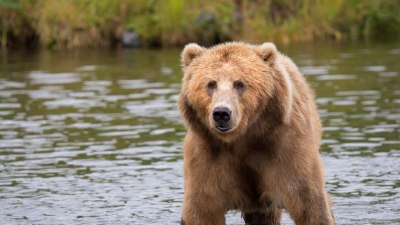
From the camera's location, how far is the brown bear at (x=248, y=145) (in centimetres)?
645

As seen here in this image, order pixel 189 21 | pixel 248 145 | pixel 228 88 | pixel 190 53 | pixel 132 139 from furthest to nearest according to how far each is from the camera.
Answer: pixel 189 21, pixel 132 139, pixel 190 53, pixel 248 145, pixel 228 88

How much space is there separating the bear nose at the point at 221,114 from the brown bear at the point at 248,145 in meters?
0.21

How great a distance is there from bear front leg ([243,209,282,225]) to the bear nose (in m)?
1.92

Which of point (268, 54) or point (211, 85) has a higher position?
point (268, 54)

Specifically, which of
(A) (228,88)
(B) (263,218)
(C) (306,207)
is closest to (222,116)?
(A) (228,88)

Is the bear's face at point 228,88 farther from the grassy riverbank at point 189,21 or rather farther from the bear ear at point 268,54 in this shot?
the grassy riverbank at point 189,21

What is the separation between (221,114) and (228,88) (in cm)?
25

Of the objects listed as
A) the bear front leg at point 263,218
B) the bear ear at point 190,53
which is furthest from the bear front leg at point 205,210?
the bear front leg at point 263,218

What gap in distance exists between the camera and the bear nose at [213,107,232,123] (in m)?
6.15

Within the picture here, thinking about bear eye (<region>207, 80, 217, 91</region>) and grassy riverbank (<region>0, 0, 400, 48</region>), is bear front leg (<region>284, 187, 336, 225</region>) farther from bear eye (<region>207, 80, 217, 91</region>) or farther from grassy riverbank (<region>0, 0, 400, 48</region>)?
grassy riverbank (<region>0, 0, 400, 48</region>)

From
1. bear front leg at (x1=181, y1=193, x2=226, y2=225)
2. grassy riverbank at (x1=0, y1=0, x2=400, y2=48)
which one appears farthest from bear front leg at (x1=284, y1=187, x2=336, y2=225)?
grassy riverbank at (x1=0, y1=0, x2=400, y2=48)

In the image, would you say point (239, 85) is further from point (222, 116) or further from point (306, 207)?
point (306, 207)

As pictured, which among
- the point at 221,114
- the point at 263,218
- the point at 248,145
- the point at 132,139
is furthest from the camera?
the point at 132,139

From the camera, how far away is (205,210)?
6.70 meters
